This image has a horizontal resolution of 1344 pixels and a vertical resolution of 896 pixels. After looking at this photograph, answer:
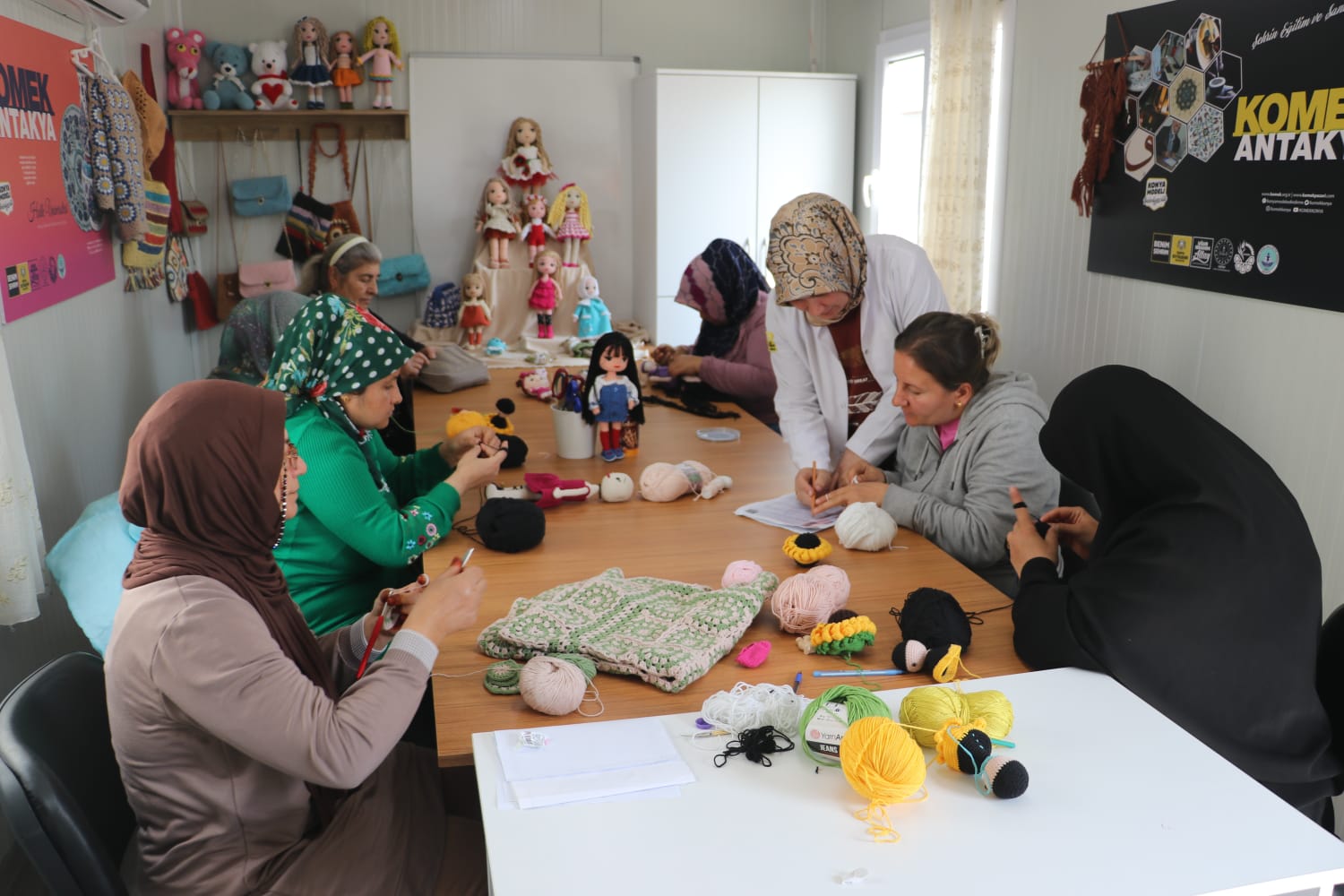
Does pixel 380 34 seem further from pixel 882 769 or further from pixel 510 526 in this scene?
pixel 882 769

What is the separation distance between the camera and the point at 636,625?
1.62 m

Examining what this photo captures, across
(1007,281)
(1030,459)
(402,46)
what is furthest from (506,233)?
(1030,459)

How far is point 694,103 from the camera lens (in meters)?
4.83

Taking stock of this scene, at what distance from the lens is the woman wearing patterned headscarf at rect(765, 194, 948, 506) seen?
2455 mm

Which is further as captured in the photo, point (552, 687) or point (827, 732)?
point (552, 687)

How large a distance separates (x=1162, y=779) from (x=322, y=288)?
3163 millimetres

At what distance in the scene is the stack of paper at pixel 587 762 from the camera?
1195 mm

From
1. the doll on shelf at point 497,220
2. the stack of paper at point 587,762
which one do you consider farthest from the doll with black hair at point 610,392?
the doll on shelf at point 497,220

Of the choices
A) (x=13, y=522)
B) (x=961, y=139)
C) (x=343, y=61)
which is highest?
(x=343, y=61)

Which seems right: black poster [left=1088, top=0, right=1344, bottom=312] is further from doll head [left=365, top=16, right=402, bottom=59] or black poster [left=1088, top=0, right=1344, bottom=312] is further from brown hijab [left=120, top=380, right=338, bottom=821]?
doll head [left=365, top=16, right=402, bottom=59]

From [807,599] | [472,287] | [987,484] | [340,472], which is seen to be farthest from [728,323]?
[807,599]

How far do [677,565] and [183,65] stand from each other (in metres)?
3.90

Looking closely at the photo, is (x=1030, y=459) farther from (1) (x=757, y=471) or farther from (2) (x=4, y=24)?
(2) (x=4, y=24)

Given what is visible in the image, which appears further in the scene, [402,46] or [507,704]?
[402,46]
